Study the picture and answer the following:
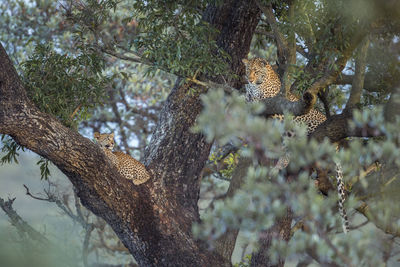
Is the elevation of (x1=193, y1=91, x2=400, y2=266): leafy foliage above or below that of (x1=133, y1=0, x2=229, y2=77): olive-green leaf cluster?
below

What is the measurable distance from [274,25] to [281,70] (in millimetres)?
812

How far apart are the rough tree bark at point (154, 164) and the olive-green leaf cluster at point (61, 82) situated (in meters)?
0.73

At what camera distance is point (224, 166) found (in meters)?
8.73

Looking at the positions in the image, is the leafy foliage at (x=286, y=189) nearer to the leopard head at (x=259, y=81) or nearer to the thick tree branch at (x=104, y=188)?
the thick tree branch at (x=104, y=188)

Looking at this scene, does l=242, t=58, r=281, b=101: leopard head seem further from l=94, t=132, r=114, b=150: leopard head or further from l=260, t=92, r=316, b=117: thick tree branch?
l=94, t=132, r=114, b=150: leopard head

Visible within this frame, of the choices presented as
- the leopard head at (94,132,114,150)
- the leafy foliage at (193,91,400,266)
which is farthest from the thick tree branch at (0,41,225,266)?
the leafy foliage at (193,91,400,266)

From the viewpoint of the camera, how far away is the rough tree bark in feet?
14.8

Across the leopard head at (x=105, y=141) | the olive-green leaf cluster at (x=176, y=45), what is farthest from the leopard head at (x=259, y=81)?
the leopard head at (x=105, y=141)

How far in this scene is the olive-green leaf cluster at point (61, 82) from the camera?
5.45 m

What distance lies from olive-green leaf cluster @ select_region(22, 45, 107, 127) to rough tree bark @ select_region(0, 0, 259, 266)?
2.39ft

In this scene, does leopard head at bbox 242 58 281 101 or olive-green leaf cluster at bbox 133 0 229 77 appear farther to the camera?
leopard head at bbox 242 58 281 101

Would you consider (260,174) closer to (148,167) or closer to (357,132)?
(357,132)

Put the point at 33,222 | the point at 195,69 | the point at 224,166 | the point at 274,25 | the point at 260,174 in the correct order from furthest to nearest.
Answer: the point at 33,222 → the point at 224,166 → the point at 195,69 → the point at 274,25 → the point at 260,174

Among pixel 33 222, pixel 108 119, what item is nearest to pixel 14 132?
pixel 108 119
